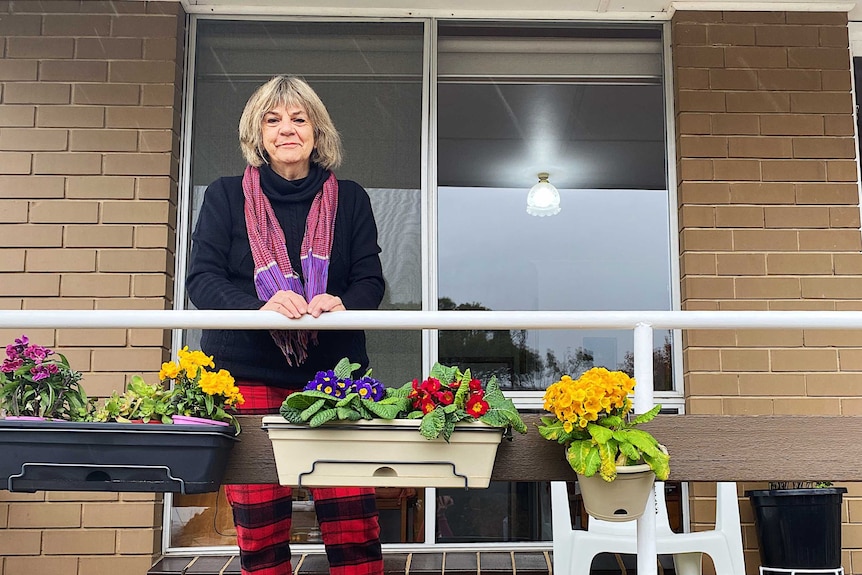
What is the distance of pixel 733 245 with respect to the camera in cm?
324

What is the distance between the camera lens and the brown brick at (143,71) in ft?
10.8

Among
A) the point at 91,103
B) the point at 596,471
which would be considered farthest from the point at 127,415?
the point at 91,103

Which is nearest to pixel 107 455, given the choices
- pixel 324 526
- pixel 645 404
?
pixel 324 526

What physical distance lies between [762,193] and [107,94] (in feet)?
7.79

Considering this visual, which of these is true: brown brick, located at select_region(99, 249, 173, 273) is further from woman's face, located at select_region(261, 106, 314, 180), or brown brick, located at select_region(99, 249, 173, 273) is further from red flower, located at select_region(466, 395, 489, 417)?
red flower, located at select_region(466, 395, 489, 417)

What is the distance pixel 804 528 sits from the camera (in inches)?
113

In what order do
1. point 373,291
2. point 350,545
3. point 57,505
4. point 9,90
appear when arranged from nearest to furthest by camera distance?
1. point 350,545
2. point 373,291
3. point 57,505
4. point 9,90

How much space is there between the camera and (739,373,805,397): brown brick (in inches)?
124

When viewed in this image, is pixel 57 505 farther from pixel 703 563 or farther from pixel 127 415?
pixel 703 563

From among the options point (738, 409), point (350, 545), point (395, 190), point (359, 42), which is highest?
point (359, 42)

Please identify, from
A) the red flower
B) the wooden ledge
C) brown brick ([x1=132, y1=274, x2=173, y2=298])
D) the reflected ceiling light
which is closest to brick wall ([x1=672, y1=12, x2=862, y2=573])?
the reflected ceiling light

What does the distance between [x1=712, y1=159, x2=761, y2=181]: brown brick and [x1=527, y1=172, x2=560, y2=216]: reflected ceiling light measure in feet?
1.89

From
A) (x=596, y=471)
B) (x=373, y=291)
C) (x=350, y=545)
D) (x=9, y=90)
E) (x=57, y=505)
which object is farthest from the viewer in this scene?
(x=9, y=90)

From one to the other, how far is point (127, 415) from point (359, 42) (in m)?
2.33
